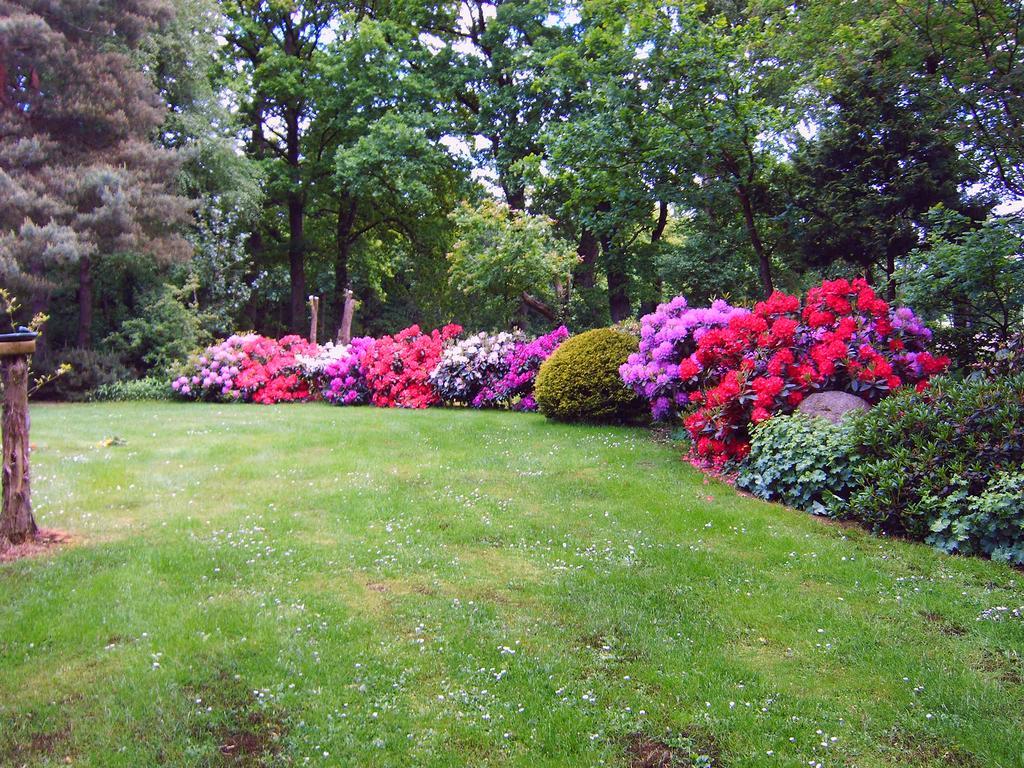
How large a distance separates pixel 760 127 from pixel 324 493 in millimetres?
7170

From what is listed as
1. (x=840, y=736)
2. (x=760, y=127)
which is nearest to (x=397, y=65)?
(x=760, y=127)

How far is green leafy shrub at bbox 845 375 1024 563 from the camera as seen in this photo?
434 cm

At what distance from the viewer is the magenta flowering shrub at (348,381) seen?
41.8 ft

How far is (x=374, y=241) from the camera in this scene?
24375 millimetres

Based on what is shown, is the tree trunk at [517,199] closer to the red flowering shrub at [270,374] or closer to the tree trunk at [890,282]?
the red flowering shrub at [270,374]

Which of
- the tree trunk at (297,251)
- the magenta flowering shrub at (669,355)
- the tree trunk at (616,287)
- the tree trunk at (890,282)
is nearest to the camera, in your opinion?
the magenta flowering shrub at (669,355)

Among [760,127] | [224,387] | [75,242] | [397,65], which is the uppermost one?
[397,65]

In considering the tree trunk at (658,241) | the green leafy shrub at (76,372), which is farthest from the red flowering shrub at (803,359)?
the green leafy shrub at (76,372)

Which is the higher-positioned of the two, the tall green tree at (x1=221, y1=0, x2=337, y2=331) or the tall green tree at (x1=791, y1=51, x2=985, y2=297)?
the tall green tree at (x1=221, y1=0, x2=337, y2=331)

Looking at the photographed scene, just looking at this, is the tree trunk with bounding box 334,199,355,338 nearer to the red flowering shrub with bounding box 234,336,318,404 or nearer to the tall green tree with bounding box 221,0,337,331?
the tall green tree with bounding box 221,0,337,331

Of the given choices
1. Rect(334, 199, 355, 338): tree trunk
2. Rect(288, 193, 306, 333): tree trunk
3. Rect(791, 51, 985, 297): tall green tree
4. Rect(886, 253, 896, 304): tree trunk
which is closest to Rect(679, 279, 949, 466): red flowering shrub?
Rect(886, 253, 896, 304): tree trunk

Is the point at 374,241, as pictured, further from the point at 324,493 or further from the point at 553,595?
the point at 553,595

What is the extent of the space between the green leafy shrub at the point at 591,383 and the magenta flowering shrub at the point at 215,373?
6877 millimetres

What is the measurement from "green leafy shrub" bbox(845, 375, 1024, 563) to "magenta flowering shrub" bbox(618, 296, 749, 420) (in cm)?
282
